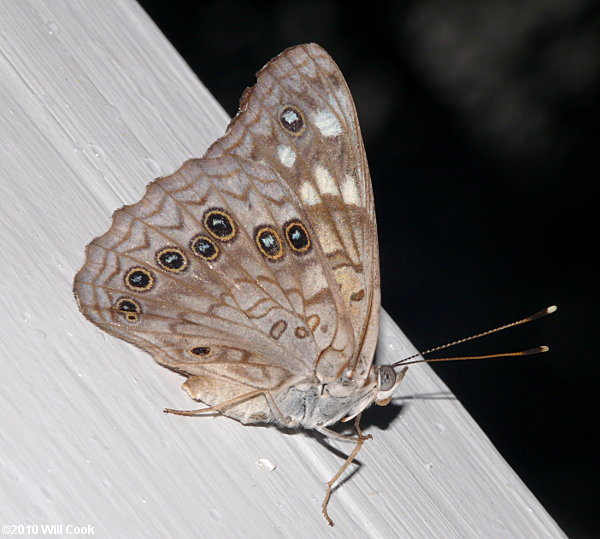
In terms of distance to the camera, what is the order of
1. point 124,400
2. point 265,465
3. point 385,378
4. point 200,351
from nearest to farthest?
point 124,400
point 265,465
point 200,351
point 385,378

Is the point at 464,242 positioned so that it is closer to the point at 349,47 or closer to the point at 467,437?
the point at 349,47

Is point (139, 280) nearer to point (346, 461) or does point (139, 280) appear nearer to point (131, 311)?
point (131, 311)

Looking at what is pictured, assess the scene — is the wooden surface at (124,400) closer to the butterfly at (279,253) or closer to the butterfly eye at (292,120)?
the butterfly at (279,253)

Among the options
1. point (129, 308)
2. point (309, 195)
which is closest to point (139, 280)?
point (129, 308)

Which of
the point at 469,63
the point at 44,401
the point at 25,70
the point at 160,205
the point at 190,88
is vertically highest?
the point at 25,70

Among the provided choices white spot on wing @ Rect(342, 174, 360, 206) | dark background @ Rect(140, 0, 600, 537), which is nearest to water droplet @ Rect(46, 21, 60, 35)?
white spot on wing @ Rect(342, 174, 360, 206)

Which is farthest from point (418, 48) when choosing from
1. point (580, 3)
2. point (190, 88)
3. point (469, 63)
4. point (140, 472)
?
point (140, 472)

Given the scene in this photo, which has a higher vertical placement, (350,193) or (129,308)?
(129,308)
